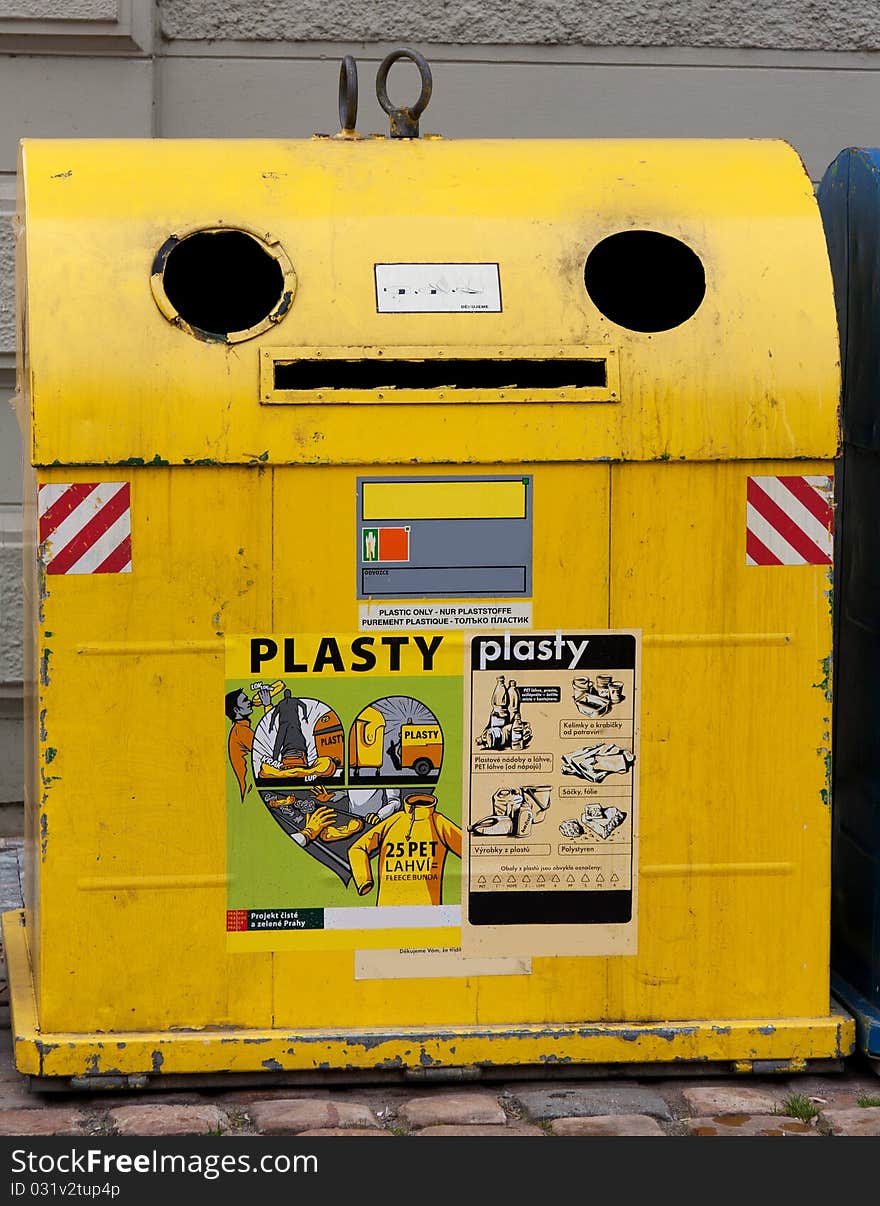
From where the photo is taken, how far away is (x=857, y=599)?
11.2 feet

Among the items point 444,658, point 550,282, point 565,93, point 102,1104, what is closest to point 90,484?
point 444,658

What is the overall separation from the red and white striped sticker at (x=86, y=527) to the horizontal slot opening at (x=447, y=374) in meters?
0.38

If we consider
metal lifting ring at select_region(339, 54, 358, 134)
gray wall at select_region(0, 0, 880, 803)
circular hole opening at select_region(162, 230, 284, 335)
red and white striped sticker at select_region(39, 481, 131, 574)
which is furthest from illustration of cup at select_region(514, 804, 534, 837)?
gray wall at select_region(0, 0, 880, 803)

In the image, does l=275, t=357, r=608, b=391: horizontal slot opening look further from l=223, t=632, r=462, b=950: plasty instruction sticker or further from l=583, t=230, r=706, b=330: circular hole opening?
l=223, t=632, r=462, b=950: plasty instruction sticker

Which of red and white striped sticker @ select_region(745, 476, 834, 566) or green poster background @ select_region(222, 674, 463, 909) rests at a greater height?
red and white striped sticker @ select_region(745, 476, 834, 566)

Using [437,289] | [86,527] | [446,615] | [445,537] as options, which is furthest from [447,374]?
[86,527]

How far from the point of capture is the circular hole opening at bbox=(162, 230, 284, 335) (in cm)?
341

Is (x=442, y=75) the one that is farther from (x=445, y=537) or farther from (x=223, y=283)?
(x=445, y=537)

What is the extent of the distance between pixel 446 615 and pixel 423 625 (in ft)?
0.16

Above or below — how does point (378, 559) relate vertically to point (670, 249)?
below

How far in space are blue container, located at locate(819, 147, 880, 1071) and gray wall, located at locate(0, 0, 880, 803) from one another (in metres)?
1.80

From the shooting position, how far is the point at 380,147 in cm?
323
